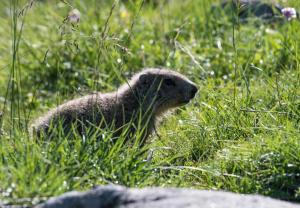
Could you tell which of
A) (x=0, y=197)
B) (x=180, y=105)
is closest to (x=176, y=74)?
(x=180, y=105)

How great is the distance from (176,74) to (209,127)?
→ 136 centimetres

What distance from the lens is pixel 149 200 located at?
14.8 ft

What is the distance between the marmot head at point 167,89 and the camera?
762 centimetres

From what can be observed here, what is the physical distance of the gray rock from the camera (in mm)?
4438

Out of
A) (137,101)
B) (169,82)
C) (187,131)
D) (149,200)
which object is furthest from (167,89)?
(149,200)

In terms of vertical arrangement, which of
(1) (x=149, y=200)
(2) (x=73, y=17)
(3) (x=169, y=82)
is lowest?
(1) (x=149, y=200)

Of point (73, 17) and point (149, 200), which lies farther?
point (73, 17)

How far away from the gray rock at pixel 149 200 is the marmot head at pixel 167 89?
3048 millimetres

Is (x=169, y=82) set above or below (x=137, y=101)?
above

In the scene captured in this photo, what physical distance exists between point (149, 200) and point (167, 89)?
3.36 meters

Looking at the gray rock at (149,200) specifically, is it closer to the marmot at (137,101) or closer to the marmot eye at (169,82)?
the marmot at (137,101)

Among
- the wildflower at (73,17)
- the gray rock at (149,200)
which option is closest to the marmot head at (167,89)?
the wildflower at (73,17)

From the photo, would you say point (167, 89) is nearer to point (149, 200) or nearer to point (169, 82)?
point (169, 82)

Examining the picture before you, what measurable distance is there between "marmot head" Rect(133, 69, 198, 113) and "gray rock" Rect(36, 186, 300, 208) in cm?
305
